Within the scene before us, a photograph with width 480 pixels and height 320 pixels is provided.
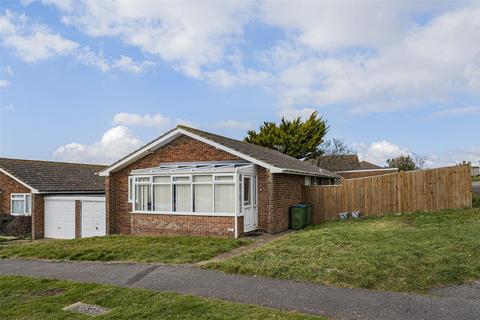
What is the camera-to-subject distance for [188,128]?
1627 cm

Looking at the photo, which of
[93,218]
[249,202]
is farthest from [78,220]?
[249,202]

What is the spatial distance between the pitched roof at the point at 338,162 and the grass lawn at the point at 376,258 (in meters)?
33.3

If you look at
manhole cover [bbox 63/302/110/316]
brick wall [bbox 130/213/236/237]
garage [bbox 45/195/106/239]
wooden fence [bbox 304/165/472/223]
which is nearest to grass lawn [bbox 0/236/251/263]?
brick wall [bbox 130/213/236/237]

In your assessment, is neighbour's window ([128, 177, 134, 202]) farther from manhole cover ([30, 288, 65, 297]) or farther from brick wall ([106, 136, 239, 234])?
manhole cover ([30, 288, 65, 297])

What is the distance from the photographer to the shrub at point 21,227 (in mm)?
21250

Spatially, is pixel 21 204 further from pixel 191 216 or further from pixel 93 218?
pixel 191 216

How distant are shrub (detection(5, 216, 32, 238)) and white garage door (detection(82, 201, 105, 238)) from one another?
3.62 metres

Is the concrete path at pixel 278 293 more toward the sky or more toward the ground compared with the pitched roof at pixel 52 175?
more toward the ground

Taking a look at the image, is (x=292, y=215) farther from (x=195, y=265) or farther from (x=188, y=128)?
(x=195, y=265)

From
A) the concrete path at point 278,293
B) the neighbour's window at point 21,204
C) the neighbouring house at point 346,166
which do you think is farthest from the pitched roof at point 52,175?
the neighbouring house at point 346,166

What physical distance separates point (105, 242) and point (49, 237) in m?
9.15

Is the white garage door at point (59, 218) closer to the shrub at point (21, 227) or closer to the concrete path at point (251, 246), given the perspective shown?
the shrub at point (21, 227)

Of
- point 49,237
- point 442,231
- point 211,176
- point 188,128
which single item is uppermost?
point 188,128

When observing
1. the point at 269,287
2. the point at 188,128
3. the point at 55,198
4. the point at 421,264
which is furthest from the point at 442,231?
the point at 55,198
